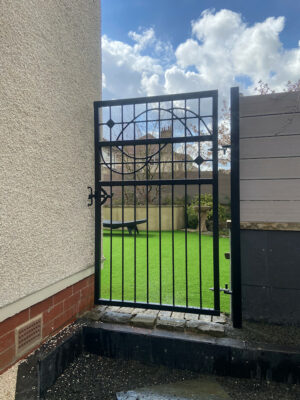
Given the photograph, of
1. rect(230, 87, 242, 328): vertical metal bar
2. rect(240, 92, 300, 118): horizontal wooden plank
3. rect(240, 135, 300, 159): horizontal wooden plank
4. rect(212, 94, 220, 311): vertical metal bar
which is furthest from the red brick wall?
rect(240, 92, 300, 118): horizontal wooden plank

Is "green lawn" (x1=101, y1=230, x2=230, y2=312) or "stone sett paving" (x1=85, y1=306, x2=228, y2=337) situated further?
"green lawn" (x1=101, y1=230, x2=230, y2=312)

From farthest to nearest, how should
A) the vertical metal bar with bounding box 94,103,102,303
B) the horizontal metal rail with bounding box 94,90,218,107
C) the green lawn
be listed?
the green lawn < the vertical metal bar with bounding box 94,103,102,303 < the horizontal metal rail with bounding box 94,90,218,107

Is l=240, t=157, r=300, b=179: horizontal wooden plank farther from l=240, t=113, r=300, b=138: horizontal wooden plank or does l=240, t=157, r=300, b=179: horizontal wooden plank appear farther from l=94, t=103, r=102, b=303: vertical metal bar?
l=94, t=103, r=102, b=303: vertical metal bar

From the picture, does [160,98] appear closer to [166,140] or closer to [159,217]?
[166,140]

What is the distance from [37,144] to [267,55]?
300 inches

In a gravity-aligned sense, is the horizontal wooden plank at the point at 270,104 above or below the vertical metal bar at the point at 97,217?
above

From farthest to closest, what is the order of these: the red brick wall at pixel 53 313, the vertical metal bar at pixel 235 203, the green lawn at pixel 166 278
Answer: the green lawn at pixel 166 278
the vertical metal bar at pixel 235 203
the red brick wall at pixel 53 313

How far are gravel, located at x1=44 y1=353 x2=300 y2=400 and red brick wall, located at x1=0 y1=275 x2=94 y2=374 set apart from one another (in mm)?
316

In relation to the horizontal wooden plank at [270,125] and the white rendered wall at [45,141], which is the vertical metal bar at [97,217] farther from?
the horizontal wooden plank at [270,125]

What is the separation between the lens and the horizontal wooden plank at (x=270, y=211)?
1.81 meters

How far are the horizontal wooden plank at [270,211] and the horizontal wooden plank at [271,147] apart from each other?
374 mm

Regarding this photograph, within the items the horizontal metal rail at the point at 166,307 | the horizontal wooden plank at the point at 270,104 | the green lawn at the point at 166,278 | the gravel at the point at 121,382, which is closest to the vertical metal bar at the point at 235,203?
the horizontal wooden plank at the point at 270,104

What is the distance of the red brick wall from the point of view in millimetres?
1343

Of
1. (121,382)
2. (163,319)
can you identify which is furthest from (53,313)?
(163,319)
